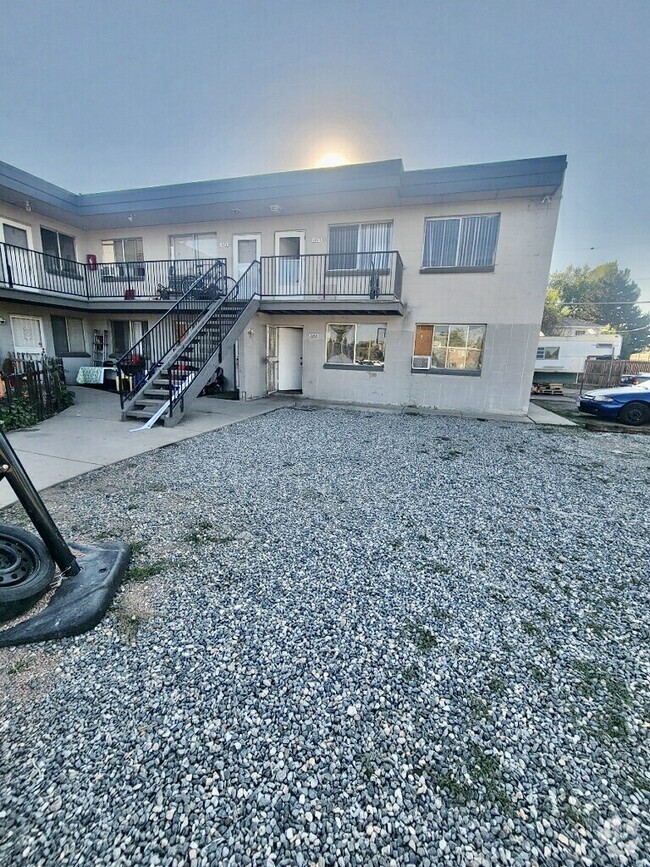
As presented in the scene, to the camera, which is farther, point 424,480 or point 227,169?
point 227,169

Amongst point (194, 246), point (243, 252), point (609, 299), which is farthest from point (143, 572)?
point (609, 299)

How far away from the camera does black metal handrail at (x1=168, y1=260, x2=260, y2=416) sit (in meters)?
8.91

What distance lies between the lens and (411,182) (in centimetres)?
957

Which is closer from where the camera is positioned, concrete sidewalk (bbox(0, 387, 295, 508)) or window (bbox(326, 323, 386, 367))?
concrete sidewalk (bbox(0, 387, 295, 508))

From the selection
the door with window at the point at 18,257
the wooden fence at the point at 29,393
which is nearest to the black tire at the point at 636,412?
the wooden fence at the point at 29,393

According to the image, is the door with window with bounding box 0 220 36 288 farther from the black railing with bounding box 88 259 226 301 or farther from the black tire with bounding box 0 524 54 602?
the black tire with bounding box 0 524 54 602

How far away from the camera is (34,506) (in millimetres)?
2553

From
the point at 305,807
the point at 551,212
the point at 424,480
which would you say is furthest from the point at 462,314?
the point at 305,807

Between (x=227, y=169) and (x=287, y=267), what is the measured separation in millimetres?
5979

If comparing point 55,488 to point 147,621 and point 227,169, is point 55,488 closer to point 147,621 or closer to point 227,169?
point 147,621

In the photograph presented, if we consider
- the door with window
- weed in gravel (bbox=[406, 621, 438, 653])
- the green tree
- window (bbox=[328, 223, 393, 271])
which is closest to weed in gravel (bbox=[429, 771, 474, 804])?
weed in gravel (bbox=[406, 621, 438, 653])

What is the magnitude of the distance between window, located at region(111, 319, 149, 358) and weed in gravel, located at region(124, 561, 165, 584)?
41.5ft

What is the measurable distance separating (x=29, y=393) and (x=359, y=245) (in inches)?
367

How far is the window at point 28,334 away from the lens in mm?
11719
